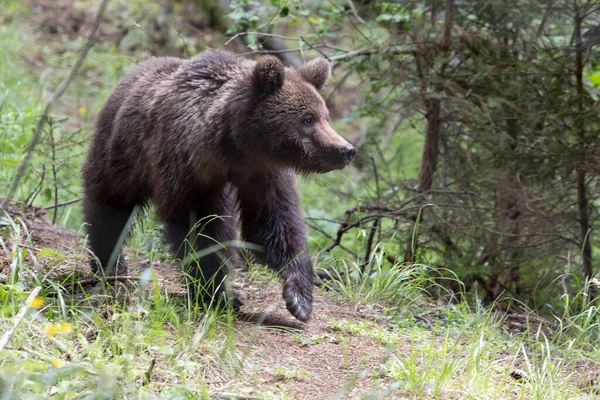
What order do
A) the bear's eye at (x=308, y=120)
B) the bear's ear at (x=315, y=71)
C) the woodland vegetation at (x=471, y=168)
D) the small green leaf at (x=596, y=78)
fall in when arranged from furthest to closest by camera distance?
the small green leaf at (x=596, y=78)
the woodland vegetation at (x=471, y=168)
the bear's ear at (x=315, y=71)
the bear's eye at (x=308, y=120)

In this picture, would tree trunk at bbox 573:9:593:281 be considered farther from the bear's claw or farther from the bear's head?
the bear's claw

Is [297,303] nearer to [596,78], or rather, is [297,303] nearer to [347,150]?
[347,150]

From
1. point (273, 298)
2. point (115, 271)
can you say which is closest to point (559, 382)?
point (273, 298)

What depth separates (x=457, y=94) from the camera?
236 inches

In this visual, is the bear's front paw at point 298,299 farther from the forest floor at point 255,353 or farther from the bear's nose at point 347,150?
the bear's nose at point 347,150

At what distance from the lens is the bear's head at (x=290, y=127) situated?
459cm

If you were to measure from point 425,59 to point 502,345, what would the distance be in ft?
9.45

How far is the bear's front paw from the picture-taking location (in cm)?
456

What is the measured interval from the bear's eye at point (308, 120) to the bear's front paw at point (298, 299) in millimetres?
1057

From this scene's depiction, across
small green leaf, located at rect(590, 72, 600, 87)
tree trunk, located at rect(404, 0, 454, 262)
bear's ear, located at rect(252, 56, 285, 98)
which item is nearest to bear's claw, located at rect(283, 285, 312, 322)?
bear's ear, located at rect(252, 56, 285, 98)

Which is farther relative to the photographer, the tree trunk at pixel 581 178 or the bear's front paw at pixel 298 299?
the tree trunk at pixel 581 178

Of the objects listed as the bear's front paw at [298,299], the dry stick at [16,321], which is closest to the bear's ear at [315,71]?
the bear's front paw at [298,299]

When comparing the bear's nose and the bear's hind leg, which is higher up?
the bear's nose

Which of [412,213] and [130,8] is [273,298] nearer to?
[412,213]
